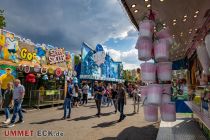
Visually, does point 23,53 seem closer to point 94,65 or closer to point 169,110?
point 169,110

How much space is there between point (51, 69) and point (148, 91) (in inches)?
618

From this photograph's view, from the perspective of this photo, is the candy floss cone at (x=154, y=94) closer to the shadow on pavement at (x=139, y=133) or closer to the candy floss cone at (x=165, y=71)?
the candy floss cone at (x=165, y=71)

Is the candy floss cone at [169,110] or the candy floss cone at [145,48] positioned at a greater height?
the candy floss cone at [145,48]

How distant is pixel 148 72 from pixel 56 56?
17.8m

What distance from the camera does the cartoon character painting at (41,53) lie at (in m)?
18.8

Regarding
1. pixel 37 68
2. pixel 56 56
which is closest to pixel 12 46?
pixel 37 68

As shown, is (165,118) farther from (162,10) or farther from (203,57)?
(162,10)

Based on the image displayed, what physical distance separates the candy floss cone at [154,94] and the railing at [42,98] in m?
13.5

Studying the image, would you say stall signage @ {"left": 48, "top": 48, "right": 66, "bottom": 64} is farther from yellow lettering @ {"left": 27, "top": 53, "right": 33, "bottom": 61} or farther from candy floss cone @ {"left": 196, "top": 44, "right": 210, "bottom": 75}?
candy floss cone @ {"left": 196, "top": 44, "right": 210, "bottom": 75}

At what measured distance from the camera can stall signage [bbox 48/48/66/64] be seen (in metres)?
20.5

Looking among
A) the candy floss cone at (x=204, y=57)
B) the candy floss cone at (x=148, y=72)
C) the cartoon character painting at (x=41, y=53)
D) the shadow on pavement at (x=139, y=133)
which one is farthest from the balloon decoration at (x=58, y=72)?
the candy floss cone at (x=148, y=72)

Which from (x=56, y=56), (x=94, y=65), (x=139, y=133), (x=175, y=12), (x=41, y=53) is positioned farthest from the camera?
(x=94, y=65)

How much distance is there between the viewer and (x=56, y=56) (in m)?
21.4

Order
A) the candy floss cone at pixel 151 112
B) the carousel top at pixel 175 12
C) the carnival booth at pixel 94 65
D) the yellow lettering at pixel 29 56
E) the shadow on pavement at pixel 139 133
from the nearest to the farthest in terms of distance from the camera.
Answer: the candy floss cone at pixel 151 112 < the carousel top at pixel 175 12 < the shadow on pavement at pixel 139 133 < the yellow lettering at pixel 29 56 < the carnival booth at pixel 94 65
